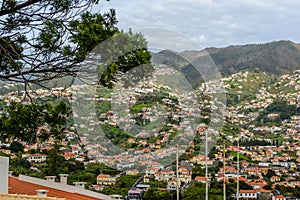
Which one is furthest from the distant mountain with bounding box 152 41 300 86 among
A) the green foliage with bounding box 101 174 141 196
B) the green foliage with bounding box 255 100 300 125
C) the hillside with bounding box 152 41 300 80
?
the green foliage with bounding box 101 174 141 196

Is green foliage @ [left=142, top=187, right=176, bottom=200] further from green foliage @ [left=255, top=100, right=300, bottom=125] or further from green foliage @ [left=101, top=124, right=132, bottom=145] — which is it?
green foliage @ [left=255, top=100, right=300, bottom=125]

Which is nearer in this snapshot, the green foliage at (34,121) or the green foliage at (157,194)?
the green foliage at (34,121)

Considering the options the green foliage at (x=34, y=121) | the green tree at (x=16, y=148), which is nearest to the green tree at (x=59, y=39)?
the green foliage at (x=34, y=121)

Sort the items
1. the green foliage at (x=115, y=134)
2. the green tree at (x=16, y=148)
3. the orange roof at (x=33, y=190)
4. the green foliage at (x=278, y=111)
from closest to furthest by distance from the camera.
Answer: the orange roof at (x=33, y=190) < the green foliage at (x=115, y=134) < the green tree at (x=16, y=148) < the green foliage at (x=278, y=111)

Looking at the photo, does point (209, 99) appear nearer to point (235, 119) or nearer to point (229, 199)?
point (229, 199)

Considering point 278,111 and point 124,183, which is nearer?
point 124,183

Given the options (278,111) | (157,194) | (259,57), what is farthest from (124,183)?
(259,57)

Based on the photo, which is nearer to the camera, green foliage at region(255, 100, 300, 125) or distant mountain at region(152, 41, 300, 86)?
green foliage at region(255, 100, 300, 125)

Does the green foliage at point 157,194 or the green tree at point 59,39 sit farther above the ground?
the green tree at point 59,39

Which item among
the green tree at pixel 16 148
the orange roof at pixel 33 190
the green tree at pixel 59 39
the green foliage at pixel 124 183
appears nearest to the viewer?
the green tree at pixel 59 39

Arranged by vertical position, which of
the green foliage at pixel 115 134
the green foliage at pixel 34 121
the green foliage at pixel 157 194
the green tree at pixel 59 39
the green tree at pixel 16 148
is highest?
the green tree at pixel 59 39

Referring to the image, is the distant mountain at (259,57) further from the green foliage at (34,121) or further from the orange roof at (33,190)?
the green foliage at (34,121)

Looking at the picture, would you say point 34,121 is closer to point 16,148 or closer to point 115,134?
point 115,134
